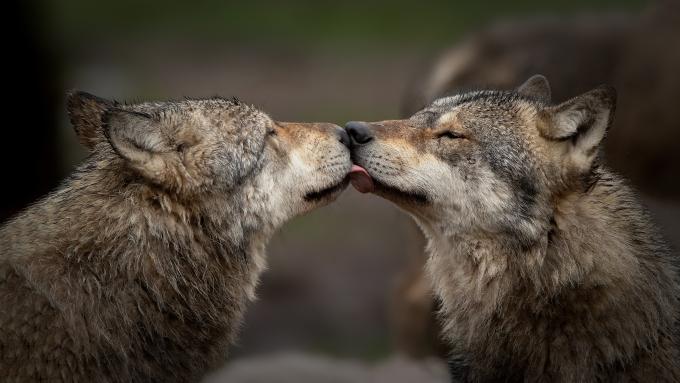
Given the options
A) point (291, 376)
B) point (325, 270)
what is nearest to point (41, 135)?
point (325, 270)

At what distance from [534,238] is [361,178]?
3.37 feet

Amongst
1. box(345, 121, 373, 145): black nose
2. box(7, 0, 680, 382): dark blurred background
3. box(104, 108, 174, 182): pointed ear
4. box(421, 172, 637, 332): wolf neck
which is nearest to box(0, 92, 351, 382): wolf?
box(104, 108, 174, 182): pointed ear

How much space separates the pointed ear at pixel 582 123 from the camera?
541 centimetres

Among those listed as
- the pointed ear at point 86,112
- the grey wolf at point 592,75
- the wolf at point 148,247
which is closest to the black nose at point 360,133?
the wolf at point 148,247

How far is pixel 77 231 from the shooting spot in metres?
5.21

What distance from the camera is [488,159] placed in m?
5.71

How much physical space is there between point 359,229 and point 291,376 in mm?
8170

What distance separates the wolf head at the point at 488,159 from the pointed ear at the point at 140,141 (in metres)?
1.16

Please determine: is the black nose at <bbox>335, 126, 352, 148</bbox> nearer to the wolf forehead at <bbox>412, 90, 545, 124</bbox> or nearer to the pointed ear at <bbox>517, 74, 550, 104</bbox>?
the wolf forehead at <bbox>412, 90, 545, 124</bbox>

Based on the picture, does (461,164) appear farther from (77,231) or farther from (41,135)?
(41,135)

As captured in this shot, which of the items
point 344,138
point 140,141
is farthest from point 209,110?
point 344,138

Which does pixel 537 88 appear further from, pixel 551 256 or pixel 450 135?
pixel 551 256

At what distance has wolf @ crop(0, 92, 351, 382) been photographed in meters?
5.02

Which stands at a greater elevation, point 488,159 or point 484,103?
point 484,103
